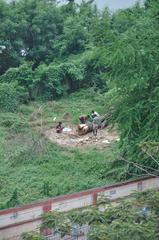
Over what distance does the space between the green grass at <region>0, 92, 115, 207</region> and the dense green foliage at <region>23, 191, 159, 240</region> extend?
15.5 feet

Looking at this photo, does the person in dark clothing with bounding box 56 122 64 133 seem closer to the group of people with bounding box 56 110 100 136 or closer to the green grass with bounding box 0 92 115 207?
the group of people with bounding box 56 110 100 136

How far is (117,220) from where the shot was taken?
5.00m

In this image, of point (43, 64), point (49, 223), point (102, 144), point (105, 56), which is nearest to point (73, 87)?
point (43, 64)

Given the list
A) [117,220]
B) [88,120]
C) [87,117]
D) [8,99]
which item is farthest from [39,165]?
[117,220]

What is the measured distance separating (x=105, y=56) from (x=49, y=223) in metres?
5.87

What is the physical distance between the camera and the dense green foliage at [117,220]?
4801 mm

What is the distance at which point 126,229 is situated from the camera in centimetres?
480

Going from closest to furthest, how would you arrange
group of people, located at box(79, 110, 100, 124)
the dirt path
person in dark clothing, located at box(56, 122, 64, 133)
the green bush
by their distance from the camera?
the dirt path < person in dark clothing, located at box(56, 122, 64, 133) < group of people, located at box(79, 110, 100, 124) < the green bush

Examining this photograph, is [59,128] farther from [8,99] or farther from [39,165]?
[8,99]

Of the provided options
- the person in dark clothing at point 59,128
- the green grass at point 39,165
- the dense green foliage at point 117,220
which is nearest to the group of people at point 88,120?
the person in dark clothing at point 59,128

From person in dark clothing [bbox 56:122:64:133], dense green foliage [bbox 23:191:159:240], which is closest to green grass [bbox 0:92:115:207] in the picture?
person in dark clothing [bbox 56:122:64:133]

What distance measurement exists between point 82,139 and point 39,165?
7.50 feet

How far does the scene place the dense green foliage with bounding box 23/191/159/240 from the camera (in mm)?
4801

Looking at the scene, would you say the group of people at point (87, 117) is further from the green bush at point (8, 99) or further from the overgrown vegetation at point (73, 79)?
the green bush at point (8, 99)
